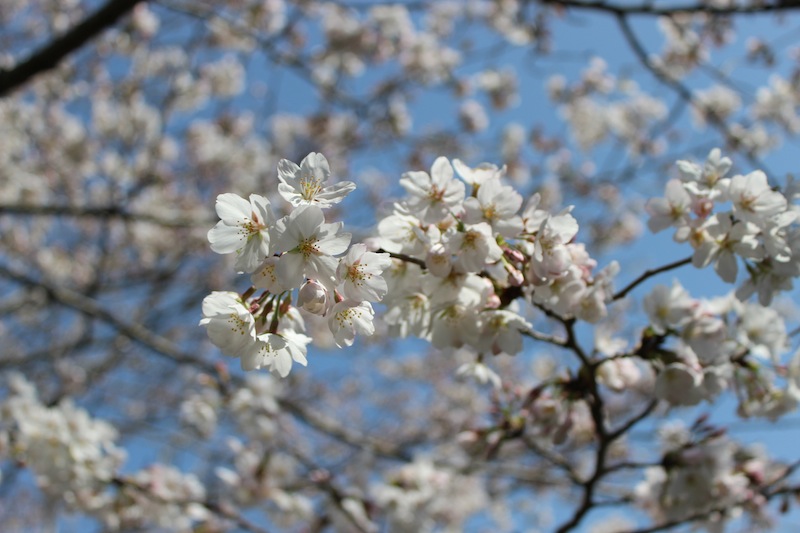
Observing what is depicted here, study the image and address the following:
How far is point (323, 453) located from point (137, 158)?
4831mm

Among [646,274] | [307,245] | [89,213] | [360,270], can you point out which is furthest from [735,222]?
[89,213]

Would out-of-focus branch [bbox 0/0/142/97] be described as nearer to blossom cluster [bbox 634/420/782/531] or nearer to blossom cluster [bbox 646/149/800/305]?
blossom cluster [bbox 646/149/800/305]

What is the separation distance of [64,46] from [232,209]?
118 inches

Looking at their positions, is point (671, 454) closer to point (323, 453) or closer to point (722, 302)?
point (722, 302)

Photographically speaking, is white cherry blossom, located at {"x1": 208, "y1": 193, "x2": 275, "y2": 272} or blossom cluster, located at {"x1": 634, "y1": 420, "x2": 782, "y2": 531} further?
blossom cluster, located at {"x1": 634, "y1": 420, "x2": 782, "y2": 531}

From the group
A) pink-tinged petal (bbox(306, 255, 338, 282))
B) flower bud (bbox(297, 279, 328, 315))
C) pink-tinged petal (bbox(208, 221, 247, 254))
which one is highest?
pink-tinged petal (bbox(208, 221, 247, 254))

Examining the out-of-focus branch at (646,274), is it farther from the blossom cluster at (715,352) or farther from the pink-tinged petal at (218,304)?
the pink-tinged petal at (218,304)

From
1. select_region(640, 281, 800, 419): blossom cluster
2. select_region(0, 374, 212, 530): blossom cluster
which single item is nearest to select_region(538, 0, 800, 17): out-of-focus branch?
select_region(640, 281, 800, 419): blossom cluster

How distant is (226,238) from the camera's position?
1172 mm

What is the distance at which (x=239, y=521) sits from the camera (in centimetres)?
268

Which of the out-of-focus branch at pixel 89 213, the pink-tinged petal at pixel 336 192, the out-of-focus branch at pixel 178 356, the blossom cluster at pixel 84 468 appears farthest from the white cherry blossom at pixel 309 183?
the out-of-focus branch at pixel 89 213

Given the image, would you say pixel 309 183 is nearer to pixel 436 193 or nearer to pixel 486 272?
pixel 436 193

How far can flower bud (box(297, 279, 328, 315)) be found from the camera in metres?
1.12

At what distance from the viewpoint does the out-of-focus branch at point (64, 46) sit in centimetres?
336
